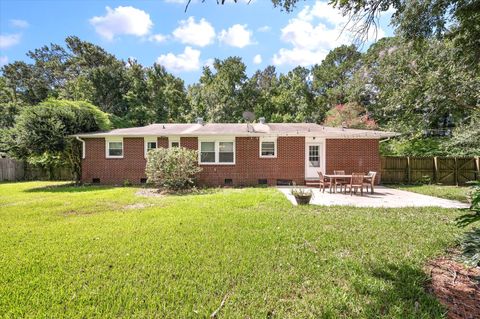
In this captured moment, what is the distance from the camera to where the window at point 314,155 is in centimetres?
1432

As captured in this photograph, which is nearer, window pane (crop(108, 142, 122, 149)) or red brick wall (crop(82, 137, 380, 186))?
red brick wall (crop(82, 137, 380, 186))

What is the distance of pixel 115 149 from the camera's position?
1451cm

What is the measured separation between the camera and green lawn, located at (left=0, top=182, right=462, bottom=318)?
9.46ft

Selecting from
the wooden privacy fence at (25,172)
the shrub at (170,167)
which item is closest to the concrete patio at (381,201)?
the shrub at (170,167)

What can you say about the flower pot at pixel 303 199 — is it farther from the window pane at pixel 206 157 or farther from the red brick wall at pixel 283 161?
the window pane at pixel 206 157

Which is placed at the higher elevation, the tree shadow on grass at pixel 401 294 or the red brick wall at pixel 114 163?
the red brick wall at pixel 114 163

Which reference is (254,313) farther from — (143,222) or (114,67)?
(114,67)

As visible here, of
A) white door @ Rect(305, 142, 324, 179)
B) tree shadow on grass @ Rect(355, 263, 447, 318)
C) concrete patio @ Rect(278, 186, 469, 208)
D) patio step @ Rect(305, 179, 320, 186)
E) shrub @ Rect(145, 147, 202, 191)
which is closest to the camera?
→ tree shadow on grass @ Rect(355, 263, 447, 318)

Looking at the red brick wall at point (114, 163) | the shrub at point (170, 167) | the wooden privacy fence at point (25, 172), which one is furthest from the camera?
the wooden privacy fence at point (25, 172)

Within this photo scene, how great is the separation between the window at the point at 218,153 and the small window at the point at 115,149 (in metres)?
4.54

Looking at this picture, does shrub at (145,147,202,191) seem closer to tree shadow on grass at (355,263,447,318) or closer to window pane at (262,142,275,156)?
window pane at (262,142,275,156)

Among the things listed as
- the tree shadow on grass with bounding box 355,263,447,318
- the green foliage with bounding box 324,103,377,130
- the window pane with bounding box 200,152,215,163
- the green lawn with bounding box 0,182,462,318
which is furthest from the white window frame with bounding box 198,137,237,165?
the green foliage with bounding box 324,103,377,130

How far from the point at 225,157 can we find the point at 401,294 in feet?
37.8

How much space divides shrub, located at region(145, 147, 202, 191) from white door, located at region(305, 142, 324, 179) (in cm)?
631
